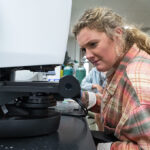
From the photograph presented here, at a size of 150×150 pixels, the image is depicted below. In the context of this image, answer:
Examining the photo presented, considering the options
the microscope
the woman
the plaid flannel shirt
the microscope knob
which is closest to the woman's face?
the woman

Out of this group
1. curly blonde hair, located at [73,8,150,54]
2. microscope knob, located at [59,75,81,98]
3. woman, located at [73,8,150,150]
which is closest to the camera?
microscope knob, located at [59,75,81,98]

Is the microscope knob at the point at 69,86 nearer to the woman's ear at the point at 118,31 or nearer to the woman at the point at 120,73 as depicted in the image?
the woman at the point at 120,73

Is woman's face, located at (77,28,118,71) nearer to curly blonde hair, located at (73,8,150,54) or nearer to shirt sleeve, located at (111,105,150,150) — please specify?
curly blonde hair, located at (73,8,150,54)

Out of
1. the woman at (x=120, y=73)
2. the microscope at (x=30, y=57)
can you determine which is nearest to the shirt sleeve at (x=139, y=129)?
the woman at (x=120, y=73)

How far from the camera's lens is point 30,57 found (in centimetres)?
41

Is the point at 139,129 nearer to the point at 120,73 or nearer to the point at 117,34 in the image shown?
the point at 120,73

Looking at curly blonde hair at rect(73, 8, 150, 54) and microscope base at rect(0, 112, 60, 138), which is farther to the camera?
curly blonde hair at rect(73, 8, 150, 54)

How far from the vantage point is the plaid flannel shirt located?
44 cm

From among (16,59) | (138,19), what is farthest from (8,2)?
(138,19)

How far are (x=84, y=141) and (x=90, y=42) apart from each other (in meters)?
0.50

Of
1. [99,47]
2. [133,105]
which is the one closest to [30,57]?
[133,105]

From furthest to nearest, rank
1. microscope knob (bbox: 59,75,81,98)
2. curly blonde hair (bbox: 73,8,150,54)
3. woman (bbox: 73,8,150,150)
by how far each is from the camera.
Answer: curly blonde hair (bbox: 73,8,150,54) < woman (bbox: 73,8,150,150) < microscope knob (bbox: 59,75,81,98)

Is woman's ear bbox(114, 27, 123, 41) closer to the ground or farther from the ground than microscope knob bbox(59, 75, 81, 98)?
farther from the ground

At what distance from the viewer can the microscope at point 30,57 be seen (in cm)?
37
